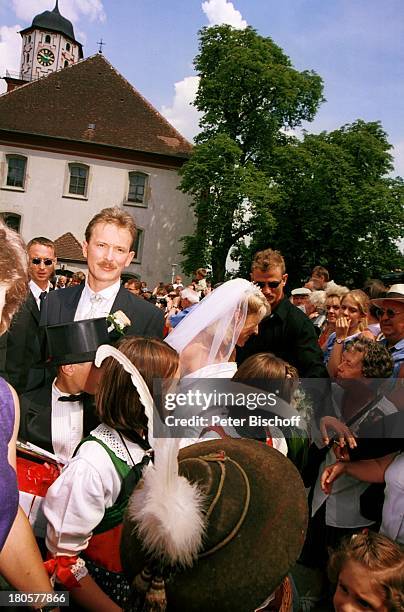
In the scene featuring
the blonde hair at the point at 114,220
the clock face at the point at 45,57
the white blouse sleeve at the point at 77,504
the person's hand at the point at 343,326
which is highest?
the clock face at the point at 45,57

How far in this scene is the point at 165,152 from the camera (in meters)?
32.2

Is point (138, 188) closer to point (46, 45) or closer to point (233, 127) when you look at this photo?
point (233, 127)

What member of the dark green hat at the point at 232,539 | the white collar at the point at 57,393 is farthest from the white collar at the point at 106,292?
the dark green hat at the point at 232,539

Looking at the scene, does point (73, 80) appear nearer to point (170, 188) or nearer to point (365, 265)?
point (170, 188)

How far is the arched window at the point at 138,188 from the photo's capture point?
32.5 metres

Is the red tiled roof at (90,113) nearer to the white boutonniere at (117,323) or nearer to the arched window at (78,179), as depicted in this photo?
the arched window at (78,179)

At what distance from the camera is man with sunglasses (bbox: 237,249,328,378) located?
3.75m

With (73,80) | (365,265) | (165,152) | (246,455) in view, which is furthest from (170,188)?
(246,455)

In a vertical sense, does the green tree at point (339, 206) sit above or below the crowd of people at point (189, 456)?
above

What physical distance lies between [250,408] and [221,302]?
0.79 meters

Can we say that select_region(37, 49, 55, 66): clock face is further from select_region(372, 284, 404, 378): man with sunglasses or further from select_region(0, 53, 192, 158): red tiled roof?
select_region(372, 284, 404, 378): man with sunglasses

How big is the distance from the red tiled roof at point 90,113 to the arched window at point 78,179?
5.36 feet

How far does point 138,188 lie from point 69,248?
5.65 m

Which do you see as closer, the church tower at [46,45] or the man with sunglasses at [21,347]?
the man with sunglasses at [21,347]
